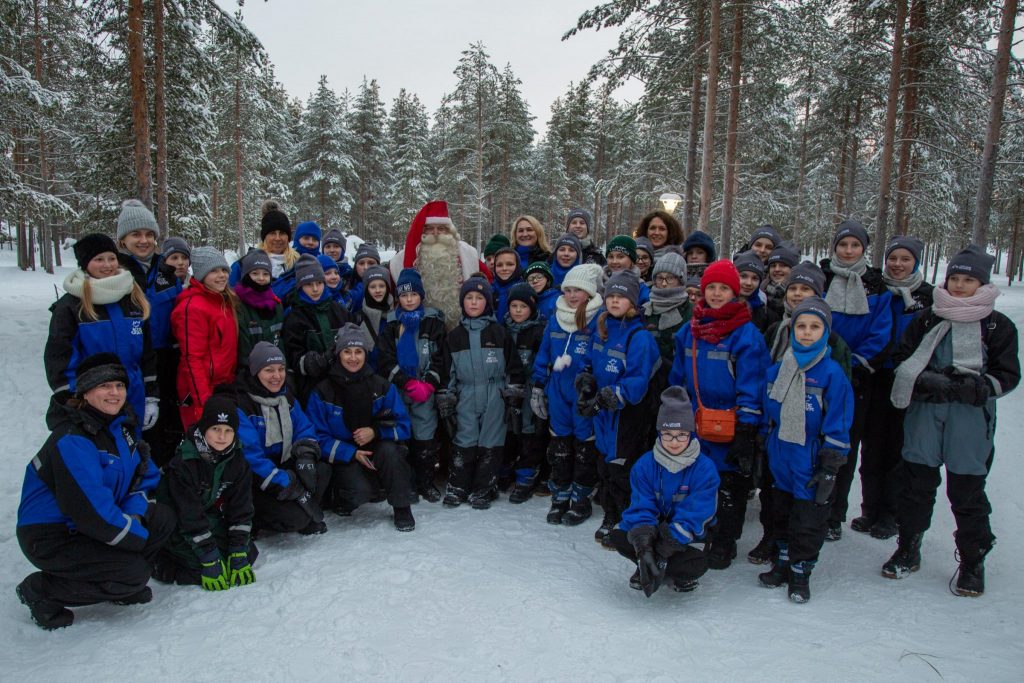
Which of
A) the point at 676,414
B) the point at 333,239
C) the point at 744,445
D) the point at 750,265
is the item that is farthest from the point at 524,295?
the point at 333,239

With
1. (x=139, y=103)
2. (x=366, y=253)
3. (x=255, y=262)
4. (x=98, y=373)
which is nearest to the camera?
(x=98, y=373)

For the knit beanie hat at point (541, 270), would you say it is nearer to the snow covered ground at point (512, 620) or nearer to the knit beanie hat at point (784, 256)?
the knit beanie hat at point (784, 256)

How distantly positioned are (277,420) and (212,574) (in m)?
1.25

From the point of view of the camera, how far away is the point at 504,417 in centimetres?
552

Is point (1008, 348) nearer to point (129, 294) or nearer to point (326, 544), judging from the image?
point (326, 544)

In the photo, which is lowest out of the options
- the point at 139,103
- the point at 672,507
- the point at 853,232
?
the point at 672,507

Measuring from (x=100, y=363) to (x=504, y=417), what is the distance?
3.25 meters

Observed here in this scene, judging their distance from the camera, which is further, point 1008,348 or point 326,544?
point 326,544

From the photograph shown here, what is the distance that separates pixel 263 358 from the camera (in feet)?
15.0

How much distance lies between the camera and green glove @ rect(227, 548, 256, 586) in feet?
13.1

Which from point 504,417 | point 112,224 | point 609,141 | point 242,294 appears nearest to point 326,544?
point 504,417

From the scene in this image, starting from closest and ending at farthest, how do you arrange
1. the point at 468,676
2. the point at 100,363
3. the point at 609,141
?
the point at 468,676 < the point at 100,363 < the point at 609,141

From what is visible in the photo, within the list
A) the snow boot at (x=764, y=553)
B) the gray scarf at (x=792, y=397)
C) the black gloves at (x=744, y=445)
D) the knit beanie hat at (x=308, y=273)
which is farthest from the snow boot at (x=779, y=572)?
the knit beanie hat at (x=308, y=273)

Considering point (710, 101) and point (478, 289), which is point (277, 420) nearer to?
point (478, 289)
